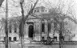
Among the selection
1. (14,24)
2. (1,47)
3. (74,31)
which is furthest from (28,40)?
(74,31)

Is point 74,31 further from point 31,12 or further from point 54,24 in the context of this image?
point 31,12

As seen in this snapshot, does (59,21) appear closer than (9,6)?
Yes

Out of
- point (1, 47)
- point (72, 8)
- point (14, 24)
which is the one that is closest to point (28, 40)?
point (14, 24)

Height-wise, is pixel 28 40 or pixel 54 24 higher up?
pixel 54 24

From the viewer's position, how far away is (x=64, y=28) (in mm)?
3076

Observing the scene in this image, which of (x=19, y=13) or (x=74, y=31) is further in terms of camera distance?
(x=19, y=13)

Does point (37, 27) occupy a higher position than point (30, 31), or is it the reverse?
point (37, 27)

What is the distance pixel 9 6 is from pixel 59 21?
142cm

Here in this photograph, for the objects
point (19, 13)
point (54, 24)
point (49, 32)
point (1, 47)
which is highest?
point (19, 13)

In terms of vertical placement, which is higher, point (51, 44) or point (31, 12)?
point (31, 12)

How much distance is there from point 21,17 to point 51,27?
841 mm

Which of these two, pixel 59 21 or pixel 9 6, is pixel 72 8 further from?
pixel 9 6

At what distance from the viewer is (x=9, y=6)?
11.0ft

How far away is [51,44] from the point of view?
125 inches
